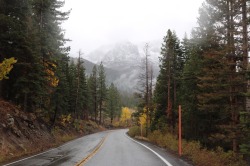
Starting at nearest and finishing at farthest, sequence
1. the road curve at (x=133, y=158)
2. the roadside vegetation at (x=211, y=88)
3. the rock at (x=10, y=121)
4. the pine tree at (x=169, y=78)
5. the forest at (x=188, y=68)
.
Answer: the road curve at (x=133, y=158), the roadside vegetation at (x=211, y=88), the forest at (x=188, y=68), the rock at (x=10, y=121), the pine tree at (x=169, y=78)

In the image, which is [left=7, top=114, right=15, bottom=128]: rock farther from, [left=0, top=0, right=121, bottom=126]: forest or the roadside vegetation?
the roadside vegetation

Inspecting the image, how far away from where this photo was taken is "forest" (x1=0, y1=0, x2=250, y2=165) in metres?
18.4

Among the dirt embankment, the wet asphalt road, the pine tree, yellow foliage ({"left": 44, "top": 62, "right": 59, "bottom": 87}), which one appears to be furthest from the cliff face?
the pine tree

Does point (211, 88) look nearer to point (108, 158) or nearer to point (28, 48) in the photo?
point (108, 158)

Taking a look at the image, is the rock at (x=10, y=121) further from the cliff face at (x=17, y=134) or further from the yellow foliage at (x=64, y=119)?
the yellow foliage at (x=64, y=119)

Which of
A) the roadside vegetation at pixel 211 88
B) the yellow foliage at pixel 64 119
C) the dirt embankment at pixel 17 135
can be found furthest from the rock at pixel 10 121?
the yellow foliage at pixel 64 119

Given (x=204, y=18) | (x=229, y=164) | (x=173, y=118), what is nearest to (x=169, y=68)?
(x=173, y=118)

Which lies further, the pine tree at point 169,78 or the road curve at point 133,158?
Answer: the pine tree at point 169,78

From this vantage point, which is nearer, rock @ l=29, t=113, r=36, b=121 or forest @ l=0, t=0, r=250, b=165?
forest @ l=0, t=0, r=250, b=165

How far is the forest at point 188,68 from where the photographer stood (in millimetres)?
18438

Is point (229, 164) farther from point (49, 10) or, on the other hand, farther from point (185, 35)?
point (185, 35)

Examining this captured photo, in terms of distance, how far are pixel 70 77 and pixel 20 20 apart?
1140 inches

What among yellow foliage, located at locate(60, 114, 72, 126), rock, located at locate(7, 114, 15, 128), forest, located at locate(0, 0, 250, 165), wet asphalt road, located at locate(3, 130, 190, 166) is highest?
forest, located at locate(0, 0, 250, 165)

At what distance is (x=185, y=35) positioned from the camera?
4488 cm
